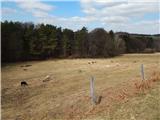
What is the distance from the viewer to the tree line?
86.6 meters

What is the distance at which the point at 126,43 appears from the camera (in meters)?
122

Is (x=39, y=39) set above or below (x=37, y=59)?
above

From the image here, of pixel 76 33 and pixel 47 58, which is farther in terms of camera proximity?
pixel 76 33

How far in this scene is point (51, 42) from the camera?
96.2 m

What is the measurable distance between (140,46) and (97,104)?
113 metres

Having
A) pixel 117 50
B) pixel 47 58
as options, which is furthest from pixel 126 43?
pixel 47 58

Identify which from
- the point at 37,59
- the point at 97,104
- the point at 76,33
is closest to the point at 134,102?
the point at 97,104

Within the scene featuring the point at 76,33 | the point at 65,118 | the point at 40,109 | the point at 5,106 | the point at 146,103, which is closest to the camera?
the point at 146,103

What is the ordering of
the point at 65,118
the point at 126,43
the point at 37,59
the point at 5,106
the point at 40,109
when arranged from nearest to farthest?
1. the point at 65,118
2. the point at 40,109
3. the point at 5,106
4. the point at 37,59
5. the point at 126,43

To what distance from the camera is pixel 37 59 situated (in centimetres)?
9062

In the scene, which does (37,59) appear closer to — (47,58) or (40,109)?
(47,58)

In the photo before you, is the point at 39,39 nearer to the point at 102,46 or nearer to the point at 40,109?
the point at 102,46

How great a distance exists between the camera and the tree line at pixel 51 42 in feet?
284

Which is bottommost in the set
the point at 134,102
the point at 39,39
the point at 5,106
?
the point at 5,106
